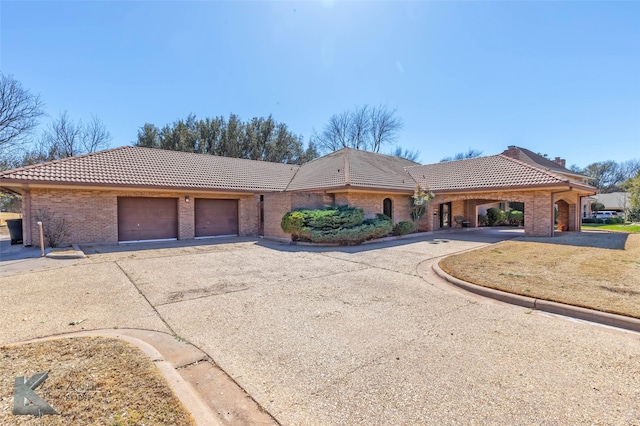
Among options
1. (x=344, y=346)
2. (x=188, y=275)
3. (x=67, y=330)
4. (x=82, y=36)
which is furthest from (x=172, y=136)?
(x=344, y=346)

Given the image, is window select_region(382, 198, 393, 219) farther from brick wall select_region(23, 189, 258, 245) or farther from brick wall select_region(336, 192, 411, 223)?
brick wall select_region(23, 189, 258, 245)

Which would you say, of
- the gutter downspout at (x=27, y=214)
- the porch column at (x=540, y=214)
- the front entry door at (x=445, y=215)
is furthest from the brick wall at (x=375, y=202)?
the gutter downspout at (x=27, y=214)

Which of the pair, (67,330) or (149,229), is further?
(149,229)

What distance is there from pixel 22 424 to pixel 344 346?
121 inches

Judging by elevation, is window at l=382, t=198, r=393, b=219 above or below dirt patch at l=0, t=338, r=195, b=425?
above

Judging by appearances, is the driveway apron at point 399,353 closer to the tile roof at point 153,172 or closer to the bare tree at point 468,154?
the tile roof at point 153,172

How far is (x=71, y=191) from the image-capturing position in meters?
13.1

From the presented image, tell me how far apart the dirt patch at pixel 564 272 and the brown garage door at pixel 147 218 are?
13.2 metres

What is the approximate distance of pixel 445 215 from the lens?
2139cm

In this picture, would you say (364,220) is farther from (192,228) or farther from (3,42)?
(3,42)

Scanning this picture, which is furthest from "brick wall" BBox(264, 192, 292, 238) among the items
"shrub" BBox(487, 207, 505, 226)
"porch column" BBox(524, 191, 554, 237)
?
"shrub" BBox(487, 207, 505, 226)

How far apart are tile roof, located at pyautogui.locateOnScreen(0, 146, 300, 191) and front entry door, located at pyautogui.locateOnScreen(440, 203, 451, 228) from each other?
Answer: 10956mm

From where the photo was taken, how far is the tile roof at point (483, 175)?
15.3 m

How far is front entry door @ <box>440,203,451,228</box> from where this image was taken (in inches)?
824
